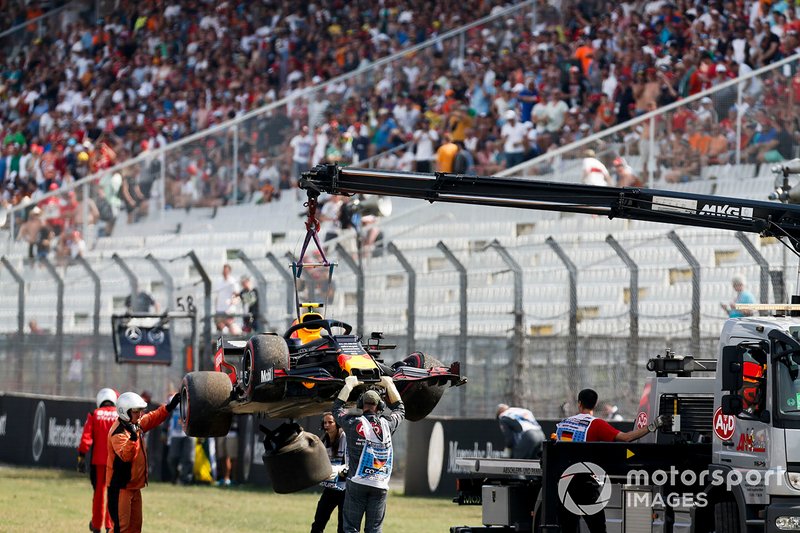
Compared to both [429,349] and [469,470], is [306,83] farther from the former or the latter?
[469,470]

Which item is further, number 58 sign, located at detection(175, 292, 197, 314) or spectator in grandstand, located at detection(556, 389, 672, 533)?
number 58 sign, located at detection(175, 292, 197, 314)

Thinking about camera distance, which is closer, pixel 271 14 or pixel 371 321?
pixel 371 321

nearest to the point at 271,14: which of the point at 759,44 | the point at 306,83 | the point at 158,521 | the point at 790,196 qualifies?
the point at 306,83

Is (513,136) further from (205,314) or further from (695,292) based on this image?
(695,292)

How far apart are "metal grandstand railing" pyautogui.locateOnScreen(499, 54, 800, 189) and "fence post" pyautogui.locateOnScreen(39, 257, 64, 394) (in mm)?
8806

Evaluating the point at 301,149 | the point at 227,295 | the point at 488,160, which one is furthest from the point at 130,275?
the point at 488,160

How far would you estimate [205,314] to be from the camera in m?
22.6

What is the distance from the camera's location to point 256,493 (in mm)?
21344

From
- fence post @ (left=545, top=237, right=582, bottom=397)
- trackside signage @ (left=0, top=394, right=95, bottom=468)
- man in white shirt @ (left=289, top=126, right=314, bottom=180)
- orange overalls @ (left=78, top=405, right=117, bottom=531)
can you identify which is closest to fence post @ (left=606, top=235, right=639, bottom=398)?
fence post @ (left=545, top=237, right=582, bottom=397)

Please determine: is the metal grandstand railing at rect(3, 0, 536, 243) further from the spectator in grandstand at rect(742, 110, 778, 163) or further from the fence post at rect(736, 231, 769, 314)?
the fence post at rect(736, 231, 769, 314)

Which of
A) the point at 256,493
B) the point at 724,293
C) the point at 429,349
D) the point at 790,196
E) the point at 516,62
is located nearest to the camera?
the point at 790,196

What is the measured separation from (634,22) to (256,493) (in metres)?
9.86

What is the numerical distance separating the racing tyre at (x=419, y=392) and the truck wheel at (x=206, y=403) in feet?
4.53

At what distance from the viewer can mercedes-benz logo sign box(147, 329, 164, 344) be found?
2270 cm
